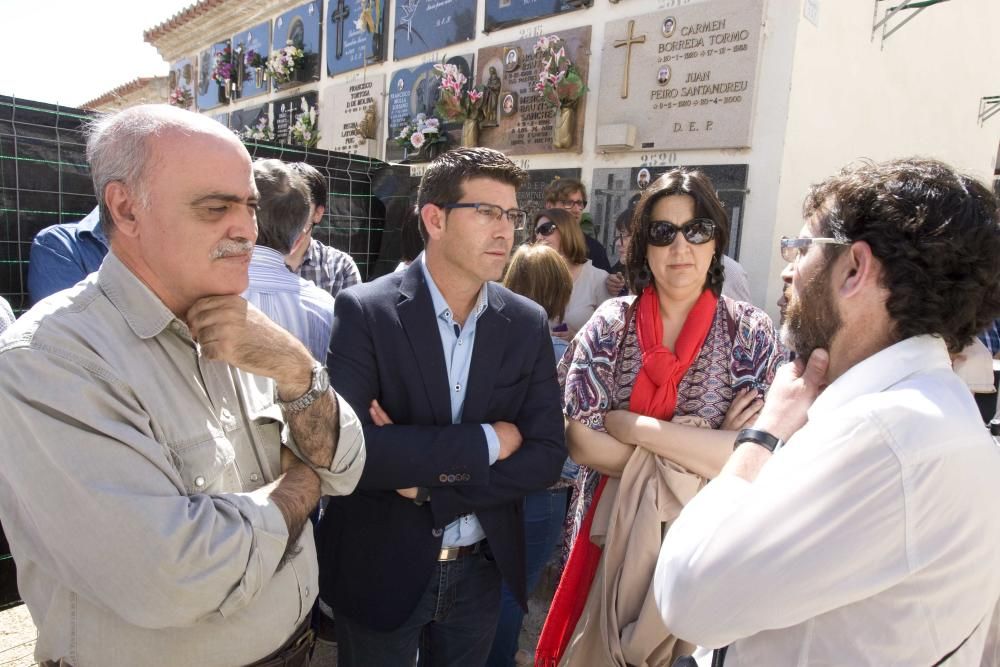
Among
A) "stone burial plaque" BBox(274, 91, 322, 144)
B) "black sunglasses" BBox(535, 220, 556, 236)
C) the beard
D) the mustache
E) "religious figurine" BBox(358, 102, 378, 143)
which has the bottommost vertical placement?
the beard

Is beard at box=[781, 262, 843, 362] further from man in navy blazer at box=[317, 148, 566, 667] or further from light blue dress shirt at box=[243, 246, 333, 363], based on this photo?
light blue dress shirt at box=[243, 246, 333, 363]

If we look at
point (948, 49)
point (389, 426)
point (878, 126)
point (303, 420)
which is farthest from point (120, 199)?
point (948, 49)

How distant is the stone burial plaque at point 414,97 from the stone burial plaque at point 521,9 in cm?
45

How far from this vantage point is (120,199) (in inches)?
47.1

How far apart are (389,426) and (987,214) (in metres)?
1.46

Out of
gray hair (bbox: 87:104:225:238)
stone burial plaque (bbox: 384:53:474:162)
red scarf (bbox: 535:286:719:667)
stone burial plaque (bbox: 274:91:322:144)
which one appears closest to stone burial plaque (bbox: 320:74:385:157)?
stone burial plaque (bbox: 384:53:474:162)

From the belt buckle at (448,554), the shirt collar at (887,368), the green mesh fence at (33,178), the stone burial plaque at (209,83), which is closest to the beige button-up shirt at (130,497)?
the belt buckle at (448,554)

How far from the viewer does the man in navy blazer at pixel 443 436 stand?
5.73 feet

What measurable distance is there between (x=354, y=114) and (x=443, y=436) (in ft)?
24.0

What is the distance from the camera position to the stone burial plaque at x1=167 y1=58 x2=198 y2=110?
38.4 feet

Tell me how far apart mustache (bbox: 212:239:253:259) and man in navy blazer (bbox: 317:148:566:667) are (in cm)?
53

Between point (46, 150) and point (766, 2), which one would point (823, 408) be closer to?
point (46, 150)

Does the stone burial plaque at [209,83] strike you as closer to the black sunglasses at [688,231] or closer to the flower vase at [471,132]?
the flower vase at [471,132]

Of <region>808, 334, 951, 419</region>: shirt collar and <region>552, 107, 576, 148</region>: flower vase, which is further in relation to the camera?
<region>552, 107, 576, 148</region>: flower vase
